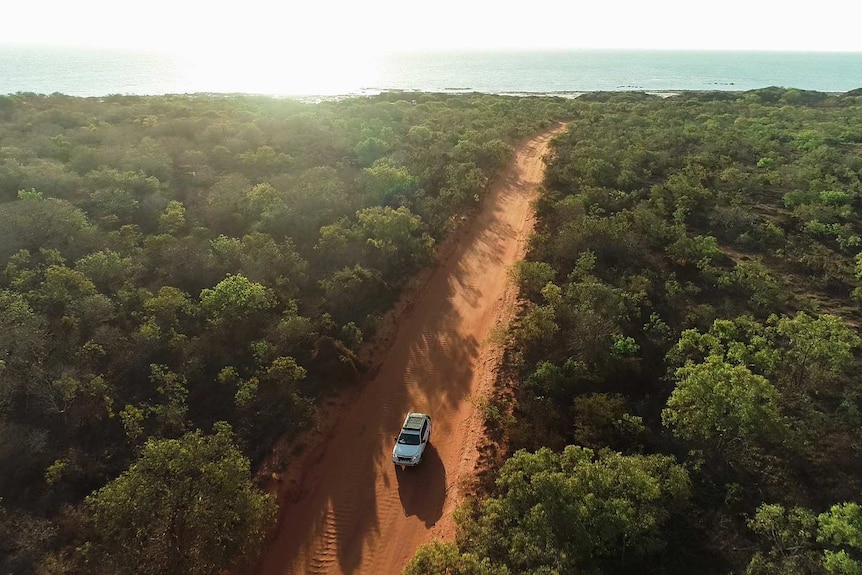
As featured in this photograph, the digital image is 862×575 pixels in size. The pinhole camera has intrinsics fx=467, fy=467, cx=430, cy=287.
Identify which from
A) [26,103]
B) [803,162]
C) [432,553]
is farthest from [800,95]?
[26,103]

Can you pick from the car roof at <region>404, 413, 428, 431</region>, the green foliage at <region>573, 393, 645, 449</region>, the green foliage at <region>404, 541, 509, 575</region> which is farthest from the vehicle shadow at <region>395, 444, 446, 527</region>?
the green foliage at <region>573, 393, 645, 449</region>

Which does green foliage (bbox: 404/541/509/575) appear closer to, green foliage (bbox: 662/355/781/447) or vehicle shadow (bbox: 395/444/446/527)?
vehicle shadow (bbox: 395/444/446/527)

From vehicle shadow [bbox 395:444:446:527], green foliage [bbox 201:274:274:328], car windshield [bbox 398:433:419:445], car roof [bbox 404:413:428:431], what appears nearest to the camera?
vehicle shadow [bbox 395:444:446:527]

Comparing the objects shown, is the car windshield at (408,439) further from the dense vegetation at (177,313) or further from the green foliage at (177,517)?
the green foliage at (177,517)

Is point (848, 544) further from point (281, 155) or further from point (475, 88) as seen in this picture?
point (475, 88)

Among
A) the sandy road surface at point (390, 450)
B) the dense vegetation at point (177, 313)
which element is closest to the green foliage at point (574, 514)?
the sandy road surface at point (390, 450)

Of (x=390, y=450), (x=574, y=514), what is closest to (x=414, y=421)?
(x=390, y=450)
